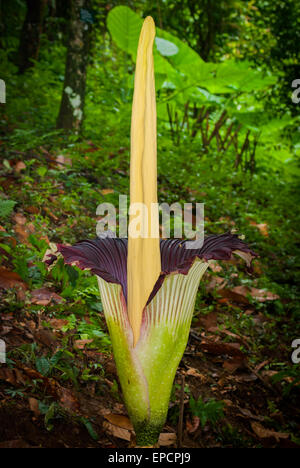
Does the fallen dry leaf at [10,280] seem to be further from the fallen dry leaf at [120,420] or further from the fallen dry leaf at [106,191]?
the fallen dry leaf at [106,191]

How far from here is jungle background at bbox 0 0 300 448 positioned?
1.56 meters

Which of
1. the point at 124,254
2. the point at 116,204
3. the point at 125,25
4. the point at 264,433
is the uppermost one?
the point at 125,25

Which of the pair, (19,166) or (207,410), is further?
(19,166)

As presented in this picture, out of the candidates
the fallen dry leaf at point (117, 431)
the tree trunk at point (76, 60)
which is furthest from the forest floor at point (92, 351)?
the tree trunk at point (76, 60)

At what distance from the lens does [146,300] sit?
1.31 meters

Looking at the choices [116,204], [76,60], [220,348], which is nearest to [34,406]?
[220,348]

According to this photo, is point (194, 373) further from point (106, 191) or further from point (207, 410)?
point (106, 191)

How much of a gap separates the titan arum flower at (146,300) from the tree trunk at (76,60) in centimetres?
296

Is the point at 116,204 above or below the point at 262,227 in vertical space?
above

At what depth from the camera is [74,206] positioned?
324cm

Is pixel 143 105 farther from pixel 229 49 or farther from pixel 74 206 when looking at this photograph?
pixel 229 49

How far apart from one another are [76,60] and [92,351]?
10.0ft

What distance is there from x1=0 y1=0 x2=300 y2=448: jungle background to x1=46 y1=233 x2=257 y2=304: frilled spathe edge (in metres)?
0.44
